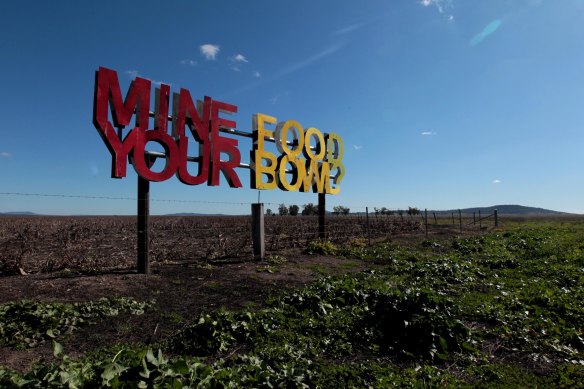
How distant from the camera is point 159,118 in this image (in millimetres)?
10297

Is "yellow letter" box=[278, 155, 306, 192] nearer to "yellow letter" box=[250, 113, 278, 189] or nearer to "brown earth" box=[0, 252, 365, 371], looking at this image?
"yellow letter" box=[250, 113, 278, 189]

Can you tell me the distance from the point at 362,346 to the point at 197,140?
8.29m

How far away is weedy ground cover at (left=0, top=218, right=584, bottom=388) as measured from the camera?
10.4ft

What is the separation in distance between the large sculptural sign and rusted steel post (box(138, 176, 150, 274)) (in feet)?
1.06

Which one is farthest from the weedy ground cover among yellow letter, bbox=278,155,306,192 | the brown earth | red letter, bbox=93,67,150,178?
yellow letter, bbox=278,155,306,192

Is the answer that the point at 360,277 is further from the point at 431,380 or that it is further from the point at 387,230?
the point at 387,230

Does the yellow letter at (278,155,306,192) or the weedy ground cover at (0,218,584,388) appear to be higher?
the yellow letter at (278,155,306,192)

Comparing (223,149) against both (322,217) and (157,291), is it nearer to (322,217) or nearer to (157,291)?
(157,291)

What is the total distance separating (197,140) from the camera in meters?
11.6

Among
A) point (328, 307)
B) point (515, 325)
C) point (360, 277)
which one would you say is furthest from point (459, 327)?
point (360, 277)

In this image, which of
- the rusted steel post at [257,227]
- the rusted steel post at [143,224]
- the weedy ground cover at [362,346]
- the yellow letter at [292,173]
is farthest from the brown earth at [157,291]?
the yellow letter at [292,173]

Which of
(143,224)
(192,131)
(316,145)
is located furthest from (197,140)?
(316,145)

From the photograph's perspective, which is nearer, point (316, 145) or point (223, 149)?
point (223, 149)

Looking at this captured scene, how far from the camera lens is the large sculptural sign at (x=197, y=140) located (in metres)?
9.20
